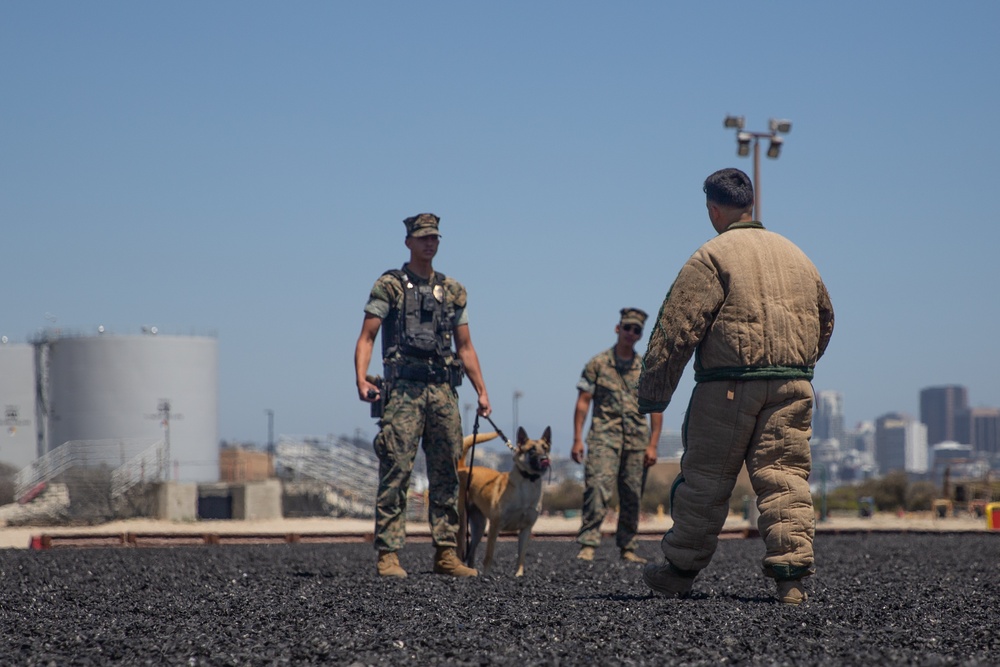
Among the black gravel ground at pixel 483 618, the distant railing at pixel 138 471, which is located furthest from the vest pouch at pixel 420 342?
the distant railing at pixel 138 471

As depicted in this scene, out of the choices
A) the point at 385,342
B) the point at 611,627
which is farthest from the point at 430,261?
the point at 611,627

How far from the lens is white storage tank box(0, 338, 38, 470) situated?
48531 mm

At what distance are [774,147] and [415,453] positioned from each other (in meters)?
16.3

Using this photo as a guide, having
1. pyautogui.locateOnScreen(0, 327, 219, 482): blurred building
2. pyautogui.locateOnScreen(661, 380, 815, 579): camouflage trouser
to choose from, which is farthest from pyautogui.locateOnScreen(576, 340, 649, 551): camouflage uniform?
pyautogui.locateOnScreen(0, 327, 219, 482): blurred building

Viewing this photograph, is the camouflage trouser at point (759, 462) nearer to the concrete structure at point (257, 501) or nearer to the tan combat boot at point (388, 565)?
the tan combat boot at point (388, 565)

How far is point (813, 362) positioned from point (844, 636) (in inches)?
69.2

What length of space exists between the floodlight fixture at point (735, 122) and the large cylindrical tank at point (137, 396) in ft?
96.8

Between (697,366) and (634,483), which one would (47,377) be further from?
(697,366)

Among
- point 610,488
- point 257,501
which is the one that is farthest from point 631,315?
point 257,501

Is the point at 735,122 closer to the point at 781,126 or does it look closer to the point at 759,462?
the point at 781,126

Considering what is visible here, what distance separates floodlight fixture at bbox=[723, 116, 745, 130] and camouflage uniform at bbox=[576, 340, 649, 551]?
12.6m

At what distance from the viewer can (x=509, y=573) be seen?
29.3 feet

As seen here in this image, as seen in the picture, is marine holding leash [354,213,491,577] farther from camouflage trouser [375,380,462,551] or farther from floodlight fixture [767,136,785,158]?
floodlight fixture [767,136,785,158]

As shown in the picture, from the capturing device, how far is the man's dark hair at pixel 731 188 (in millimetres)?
6328
